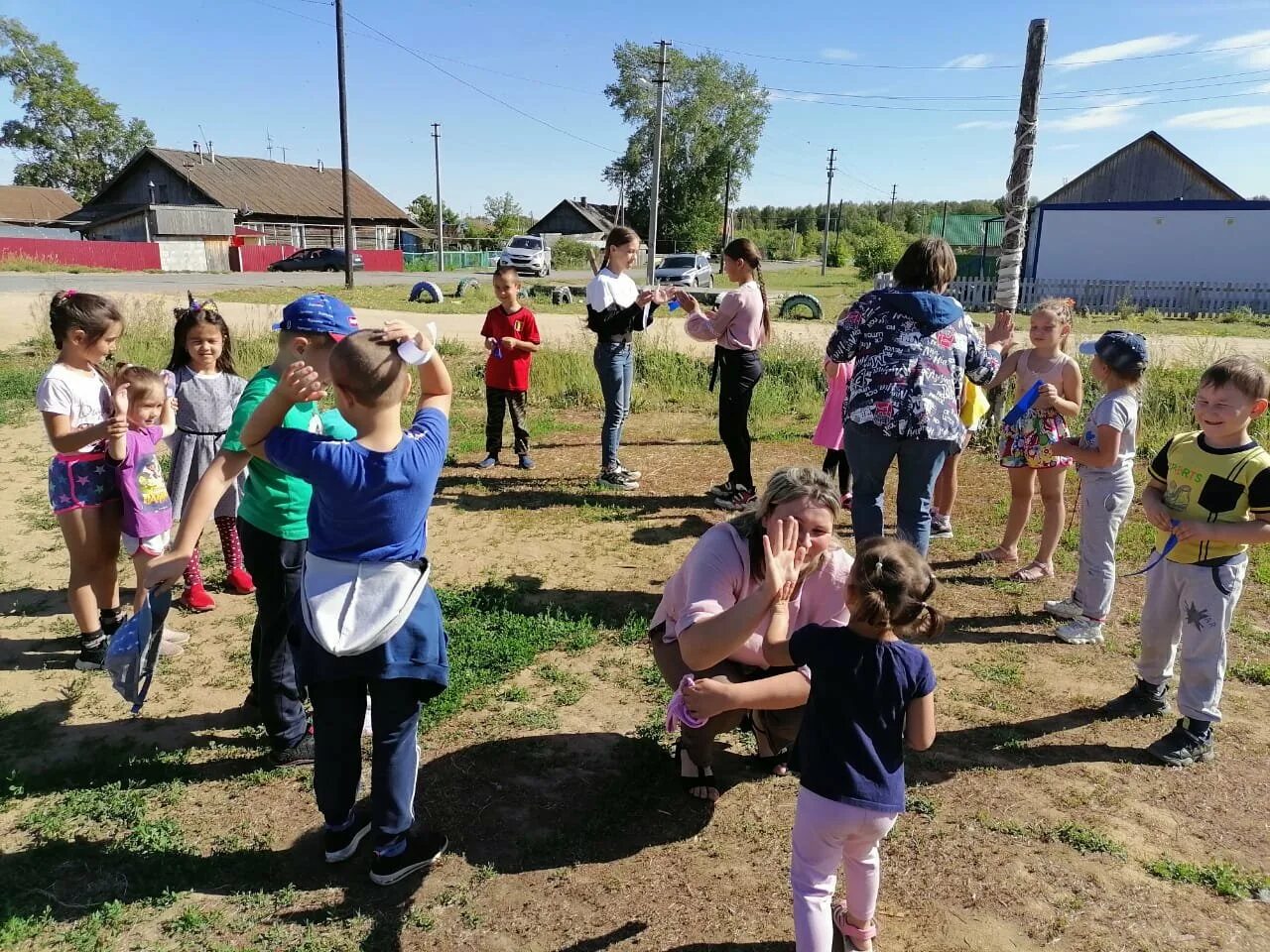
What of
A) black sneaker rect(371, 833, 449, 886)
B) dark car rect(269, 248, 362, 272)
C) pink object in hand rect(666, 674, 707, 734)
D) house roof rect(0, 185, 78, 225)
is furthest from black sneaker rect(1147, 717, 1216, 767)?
house roof rect(0, 185, 78, 225)

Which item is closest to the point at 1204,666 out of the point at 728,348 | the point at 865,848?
the point at 865,848

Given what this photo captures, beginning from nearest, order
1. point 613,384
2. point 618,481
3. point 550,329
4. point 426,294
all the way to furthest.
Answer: point 613,384, point 618,481, point 550,329, point 426,294

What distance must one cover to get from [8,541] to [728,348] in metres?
5.19

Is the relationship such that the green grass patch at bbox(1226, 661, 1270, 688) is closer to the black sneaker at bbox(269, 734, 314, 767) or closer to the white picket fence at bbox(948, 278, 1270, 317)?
the black sneaker at bbox(269, 734, 314, 767)

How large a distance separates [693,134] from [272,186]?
2753 centimetres

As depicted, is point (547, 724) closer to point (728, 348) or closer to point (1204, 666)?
point (1204, 666)

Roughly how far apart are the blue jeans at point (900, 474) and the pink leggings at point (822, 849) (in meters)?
1.91

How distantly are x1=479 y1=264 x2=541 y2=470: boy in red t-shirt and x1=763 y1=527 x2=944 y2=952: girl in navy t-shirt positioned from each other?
5.62 meters

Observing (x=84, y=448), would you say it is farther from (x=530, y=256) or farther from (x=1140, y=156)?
(x=1140, y=156)

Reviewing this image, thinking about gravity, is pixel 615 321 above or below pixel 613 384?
above

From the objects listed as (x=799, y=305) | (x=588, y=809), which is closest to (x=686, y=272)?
(x=799, y=305)

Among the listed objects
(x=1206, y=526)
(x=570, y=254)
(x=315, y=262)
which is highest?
(x=570, y=254)

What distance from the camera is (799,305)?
2348cm

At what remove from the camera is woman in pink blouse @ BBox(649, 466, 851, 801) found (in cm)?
245
